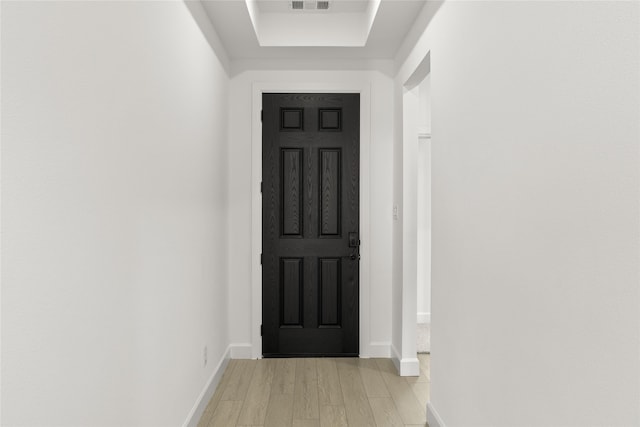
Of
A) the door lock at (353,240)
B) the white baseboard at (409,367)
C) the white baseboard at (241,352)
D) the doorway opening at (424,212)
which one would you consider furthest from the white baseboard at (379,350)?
the doorway opening at (424,212)

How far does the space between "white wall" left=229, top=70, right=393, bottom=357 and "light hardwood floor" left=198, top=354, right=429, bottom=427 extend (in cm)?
34

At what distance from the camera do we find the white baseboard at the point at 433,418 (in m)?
2.50

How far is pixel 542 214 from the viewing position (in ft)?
4.69

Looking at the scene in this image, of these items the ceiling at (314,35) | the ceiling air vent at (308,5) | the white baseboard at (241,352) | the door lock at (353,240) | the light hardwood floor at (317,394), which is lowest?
the light hardwood floor at (317,394)

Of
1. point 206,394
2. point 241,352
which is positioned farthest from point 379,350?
point 206,394

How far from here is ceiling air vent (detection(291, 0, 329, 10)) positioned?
11.2ft

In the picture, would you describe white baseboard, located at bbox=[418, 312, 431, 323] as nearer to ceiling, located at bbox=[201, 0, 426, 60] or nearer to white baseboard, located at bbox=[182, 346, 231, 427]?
white baseboard, located at bbox=[182, 346, 231, 427]

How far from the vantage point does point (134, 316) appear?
5.89 ft

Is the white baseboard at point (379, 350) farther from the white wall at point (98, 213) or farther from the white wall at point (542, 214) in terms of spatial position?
the white wall at point (98, 213)

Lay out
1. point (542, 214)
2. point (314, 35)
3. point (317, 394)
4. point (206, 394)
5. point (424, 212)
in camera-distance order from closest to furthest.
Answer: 1. point (542, 214)
2. point (206, 394)
3. point (317, 394)
4. point (314, 35)
5. point (424, 212)

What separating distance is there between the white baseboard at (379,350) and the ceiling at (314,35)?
2426 millimetres

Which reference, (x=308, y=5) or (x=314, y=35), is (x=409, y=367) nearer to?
(x=314, y=35)

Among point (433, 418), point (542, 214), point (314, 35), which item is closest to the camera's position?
point (542, 214)

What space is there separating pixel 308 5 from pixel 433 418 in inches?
116
